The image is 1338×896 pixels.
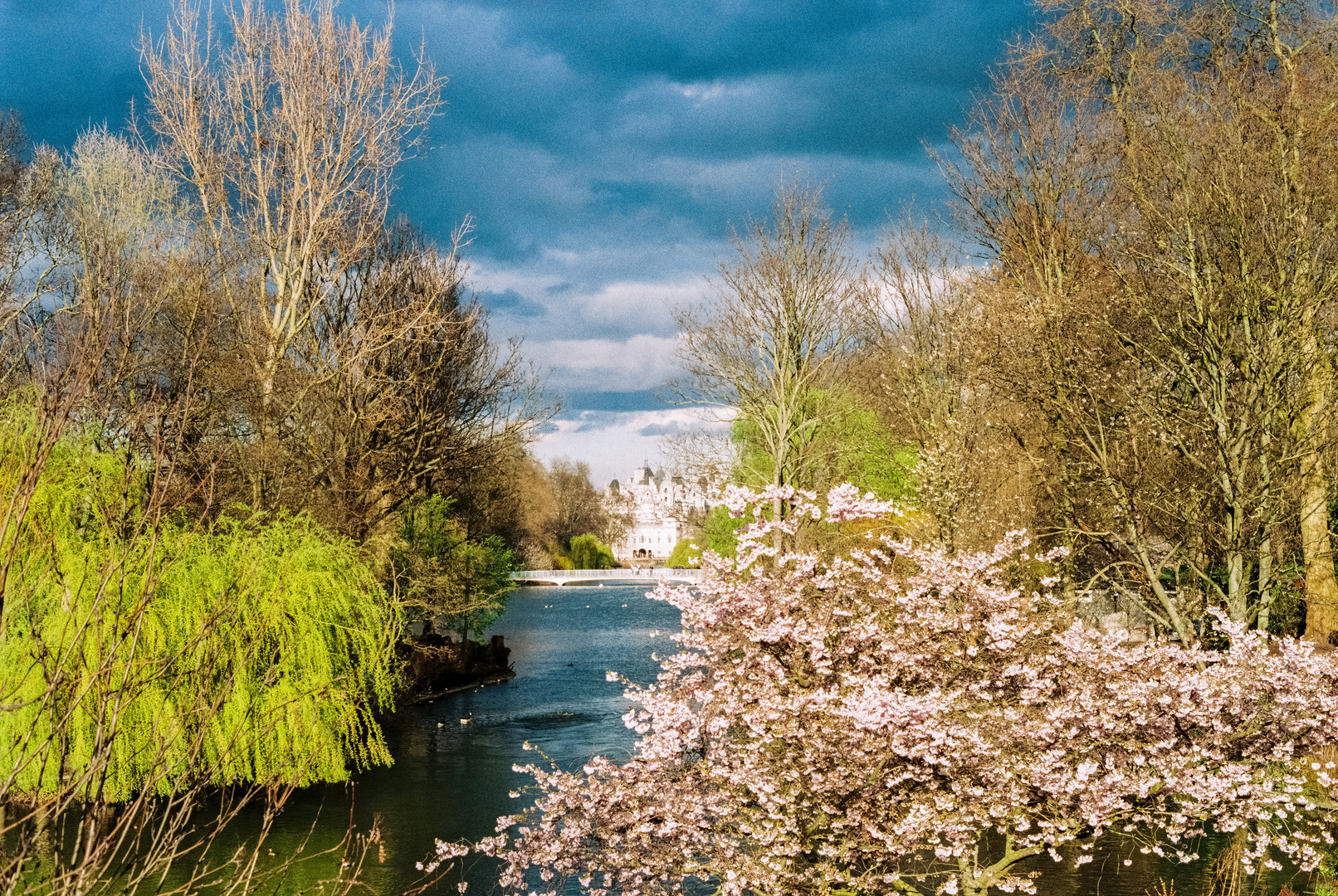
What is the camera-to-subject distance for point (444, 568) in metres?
26.8

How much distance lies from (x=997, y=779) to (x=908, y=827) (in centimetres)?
88

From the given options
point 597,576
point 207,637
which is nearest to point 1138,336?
point 207,637

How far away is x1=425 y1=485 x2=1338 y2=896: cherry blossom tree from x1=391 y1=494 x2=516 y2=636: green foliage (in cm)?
1239

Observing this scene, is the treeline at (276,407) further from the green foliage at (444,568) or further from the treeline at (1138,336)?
the treeline at (1138,336)

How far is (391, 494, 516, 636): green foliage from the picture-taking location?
949 inches

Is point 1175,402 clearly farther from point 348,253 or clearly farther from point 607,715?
point 348,253

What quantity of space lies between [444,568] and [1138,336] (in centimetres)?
1755

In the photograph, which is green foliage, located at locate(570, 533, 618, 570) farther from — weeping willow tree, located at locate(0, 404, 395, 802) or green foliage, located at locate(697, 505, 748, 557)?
weeping willow tree, located at locate(0, 404, 395, 802)

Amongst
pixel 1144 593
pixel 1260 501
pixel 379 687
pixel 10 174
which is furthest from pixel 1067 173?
pixel 10 174

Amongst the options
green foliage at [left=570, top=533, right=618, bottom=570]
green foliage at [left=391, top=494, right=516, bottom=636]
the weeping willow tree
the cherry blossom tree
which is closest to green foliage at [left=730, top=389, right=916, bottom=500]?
green foliage at [left=391, top=494, right=516, bottom=636]

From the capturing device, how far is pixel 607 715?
79.3 feet

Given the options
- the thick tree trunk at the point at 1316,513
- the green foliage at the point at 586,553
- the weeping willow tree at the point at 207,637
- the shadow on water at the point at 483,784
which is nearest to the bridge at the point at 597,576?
the green foliage at the point at 586,553

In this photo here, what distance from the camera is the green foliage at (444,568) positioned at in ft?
79.1

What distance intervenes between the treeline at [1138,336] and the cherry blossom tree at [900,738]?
333 cm
